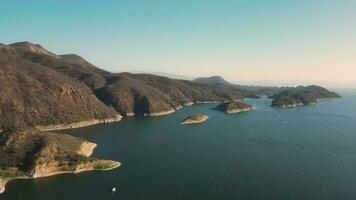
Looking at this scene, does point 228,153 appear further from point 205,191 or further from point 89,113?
point 89,113

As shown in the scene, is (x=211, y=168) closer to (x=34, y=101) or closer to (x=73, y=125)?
(x=73, y=125)

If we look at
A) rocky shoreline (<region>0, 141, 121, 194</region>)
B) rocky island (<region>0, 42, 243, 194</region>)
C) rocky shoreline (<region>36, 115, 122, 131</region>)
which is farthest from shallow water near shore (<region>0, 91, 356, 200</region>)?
rocky shoreline (<region>36, 115, 122, 131</region>)

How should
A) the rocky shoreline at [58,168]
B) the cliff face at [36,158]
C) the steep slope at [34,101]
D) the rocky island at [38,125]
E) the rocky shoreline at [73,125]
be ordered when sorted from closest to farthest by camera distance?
the rocky shoreline at [58,168], the cliff face at [36,158], the rocky island at [38,125], the steep slope at [34,101], the rocky shoreline at [73,125]

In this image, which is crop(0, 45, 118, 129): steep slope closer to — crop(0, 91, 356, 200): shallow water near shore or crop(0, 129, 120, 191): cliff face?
crop(0, 91, 356, 200): shallow water near shore

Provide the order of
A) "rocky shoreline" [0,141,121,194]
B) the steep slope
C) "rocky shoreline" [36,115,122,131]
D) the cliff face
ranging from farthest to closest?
"rocky shoreline" [36,115,122,131] → the steep slope → the cliff face → "rocky shoreline" [0,141,121,194]

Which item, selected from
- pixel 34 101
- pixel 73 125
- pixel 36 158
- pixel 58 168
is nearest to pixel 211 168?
pixel 58 168

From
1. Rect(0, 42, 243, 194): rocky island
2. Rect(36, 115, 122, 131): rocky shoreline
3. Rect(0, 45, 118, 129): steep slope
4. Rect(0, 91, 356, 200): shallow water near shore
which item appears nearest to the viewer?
Rect(0, 91, 356, 200): shallow water near shore

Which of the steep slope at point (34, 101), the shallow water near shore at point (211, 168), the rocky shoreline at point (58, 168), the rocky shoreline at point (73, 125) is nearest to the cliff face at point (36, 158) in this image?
the rocky shoreline at point (58, 168)

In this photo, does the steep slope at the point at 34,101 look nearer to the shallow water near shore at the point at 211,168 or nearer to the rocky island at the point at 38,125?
the rocky island at the point at 38,125
